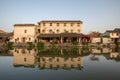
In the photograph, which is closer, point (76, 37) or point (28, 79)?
point (28, 79)

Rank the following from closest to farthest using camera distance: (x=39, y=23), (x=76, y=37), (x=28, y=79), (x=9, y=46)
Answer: (x=28, y=79)
(x=9, y=46)
(x=76, y=37)
(x=39, y=23)

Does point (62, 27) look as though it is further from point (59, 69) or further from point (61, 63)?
point (59, 69)

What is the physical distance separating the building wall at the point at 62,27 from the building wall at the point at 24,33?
3130mm

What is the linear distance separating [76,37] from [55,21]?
24.6ft

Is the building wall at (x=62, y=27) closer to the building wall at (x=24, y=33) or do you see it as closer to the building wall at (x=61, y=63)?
the building wall at (x=24, y=33)

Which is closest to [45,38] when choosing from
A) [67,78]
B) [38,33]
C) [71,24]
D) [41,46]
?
[38,33]

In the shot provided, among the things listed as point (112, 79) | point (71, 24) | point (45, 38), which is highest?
point (71, 24)

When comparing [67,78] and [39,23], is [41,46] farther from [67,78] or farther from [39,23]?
[67,78]

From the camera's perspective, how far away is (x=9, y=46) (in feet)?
136

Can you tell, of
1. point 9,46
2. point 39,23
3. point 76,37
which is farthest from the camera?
point 39,23

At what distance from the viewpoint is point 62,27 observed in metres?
54.5

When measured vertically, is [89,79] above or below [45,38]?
below

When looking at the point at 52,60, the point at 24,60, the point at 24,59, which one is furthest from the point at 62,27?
the point at 24,60

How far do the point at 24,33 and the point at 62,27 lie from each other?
10155mm
